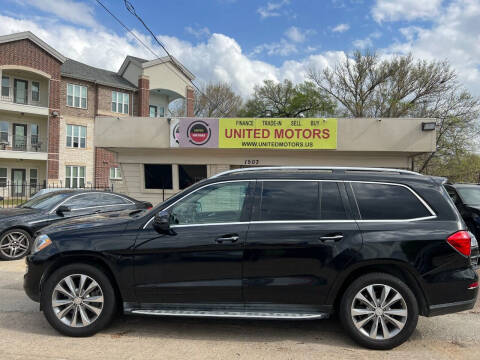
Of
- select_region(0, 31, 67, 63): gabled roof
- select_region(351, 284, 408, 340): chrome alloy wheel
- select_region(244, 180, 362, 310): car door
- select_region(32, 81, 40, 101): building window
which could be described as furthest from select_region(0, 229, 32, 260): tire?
select_region(32, 81, 40, 101): building window

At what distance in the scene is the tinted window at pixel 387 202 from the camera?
370 centimetres

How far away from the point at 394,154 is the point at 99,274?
1156 cm

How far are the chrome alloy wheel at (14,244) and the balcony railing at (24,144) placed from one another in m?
23.7

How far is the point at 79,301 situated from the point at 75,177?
28.7 m

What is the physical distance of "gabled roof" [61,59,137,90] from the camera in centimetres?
2970

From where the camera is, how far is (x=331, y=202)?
3.78m

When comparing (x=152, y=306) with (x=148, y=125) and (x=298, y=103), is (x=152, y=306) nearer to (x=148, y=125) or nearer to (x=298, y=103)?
(x=148, y=125)

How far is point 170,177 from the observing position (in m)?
13.6

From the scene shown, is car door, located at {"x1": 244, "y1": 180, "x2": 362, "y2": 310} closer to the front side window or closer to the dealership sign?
the front side window

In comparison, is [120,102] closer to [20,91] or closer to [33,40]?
[20,91]

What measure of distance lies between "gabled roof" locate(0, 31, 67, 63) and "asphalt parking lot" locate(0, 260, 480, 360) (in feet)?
91.1

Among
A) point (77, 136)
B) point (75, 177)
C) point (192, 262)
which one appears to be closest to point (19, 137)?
point (77, 136)

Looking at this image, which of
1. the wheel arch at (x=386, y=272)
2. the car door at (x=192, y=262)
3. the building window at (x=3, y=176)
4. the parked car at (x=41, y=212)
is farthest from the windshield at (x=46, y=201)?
the building window at (x=3, y=176)

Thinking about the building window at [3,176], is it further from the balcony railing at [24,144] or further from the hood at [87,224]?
the hood at [87,224]
